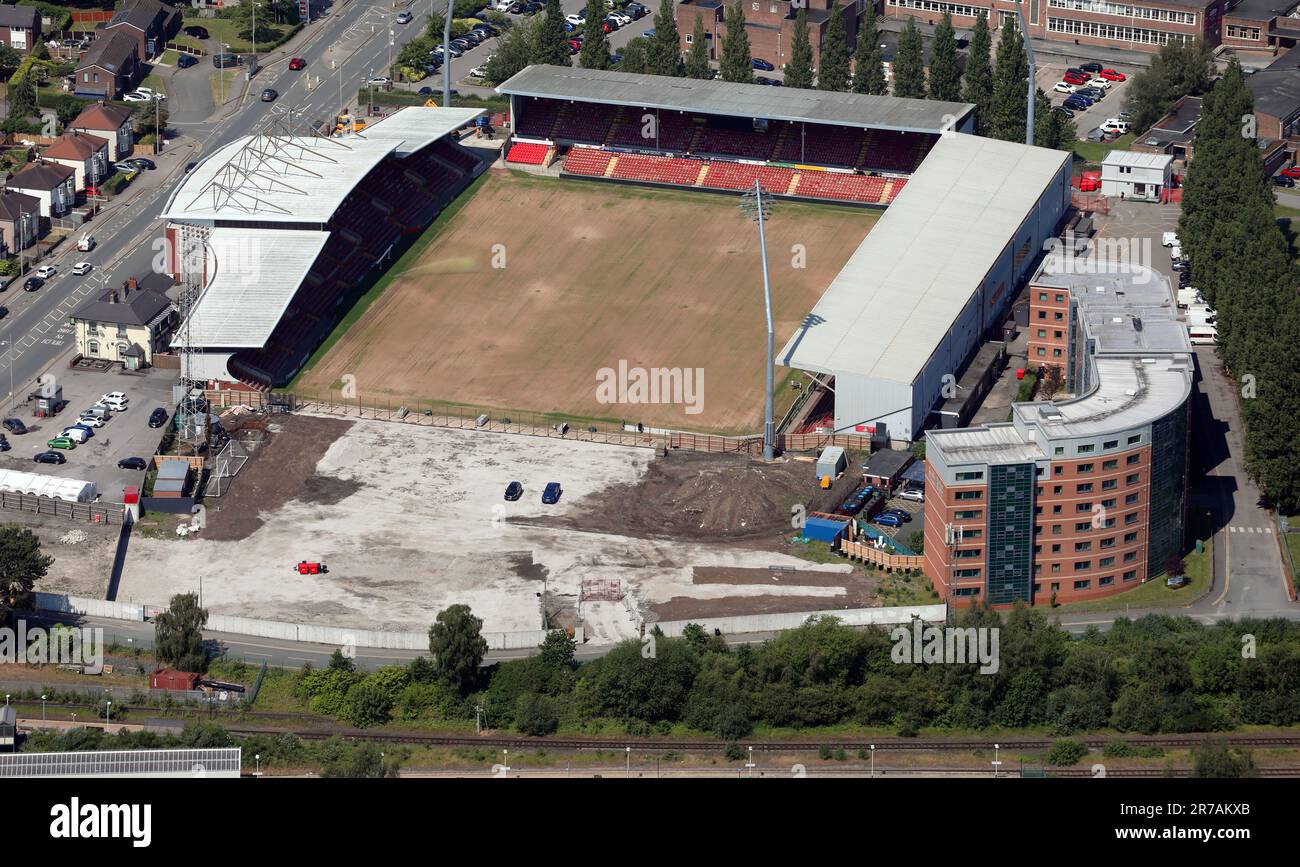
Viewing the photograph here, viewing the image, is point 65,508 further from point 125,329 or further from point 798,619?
point 798,619

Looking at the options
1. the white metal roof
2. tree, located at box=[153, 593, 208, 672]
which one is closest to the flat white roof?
the white metal roof

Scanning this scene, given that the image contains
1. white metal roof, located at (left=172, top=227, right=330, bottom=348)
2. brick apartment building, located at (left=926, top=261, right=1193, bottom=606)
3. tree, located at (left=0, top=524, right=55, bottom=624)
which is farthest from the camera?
white metal roof, located at (left=172, top=227, right=330, bottom=348)

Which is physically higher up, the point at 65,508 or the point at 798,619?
the point at 65,508

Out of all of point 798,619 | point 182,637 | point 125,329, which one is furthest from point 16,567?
point 798,619

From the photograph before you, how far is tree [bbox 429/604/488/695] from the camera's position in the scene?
153 metres

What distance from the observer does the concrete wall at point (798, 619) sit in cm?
16062

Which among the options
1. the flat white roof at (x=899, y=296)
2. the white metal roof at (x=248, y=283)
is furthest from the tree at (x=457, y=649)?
the white metal roof at (x=248, y=283)

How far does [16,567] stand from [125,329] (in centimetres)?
3723

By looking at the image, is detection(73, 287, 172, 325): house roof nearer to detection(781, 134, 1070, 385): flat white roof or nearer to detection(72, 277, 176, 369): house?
detection(72, 277, 176, 369): house

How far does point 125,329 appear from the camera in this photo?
195m

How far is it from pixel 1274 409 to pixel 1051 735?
3403cm

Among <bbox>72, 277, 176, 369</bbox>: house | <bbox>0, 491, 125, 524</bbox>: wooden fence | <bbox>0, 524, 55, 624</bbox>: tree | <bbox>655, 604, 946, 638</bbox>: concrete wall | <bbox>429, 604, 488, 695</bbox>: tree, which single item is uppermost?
<bbox>72, 277, 176, 369</bbox>: house

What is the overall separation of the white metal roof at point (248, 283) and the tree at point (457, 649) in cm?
4081

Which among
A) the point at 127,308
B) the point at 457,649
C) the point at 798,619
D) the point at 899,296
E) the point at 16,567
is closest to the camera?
the point at 457,649
